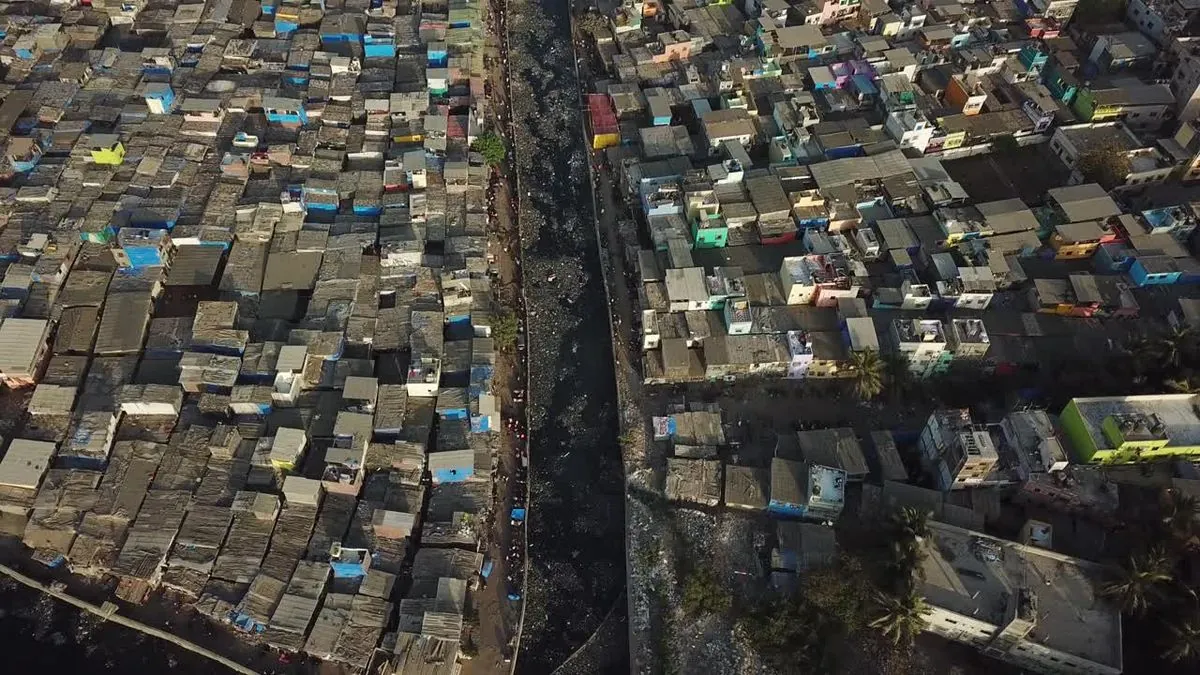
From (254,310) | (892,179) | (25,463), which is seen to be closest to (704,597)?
(254,310)

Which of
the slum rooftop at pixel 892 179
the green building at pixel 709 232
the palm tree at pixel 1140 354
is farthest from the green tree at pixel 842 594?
the green building at pixel 709 232

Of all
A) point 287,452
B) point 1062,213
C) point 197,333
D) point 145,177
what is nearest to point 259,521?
point 287,452

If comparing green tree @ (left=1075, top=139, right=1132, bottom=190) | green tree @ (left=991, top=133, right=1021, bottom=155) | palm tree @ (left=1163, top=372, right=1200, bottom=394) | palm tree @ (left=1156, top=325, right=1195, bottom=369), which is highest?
green tree @ (left=1075, top=139, right=1132, bottom=190)

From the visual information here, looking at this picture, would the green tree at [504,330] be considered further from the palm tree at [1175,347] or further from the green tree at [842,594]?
the palm tree at [1175,347]

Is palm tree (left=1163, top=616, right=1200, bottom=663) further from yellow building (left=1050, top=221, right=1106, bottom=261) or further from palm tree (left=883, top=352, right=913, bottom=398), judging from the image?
yellow building (left=1050, top=221, right=1106, bottom=261)

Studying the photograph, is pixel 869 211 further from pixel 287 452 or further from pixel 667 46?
pixel 287 452

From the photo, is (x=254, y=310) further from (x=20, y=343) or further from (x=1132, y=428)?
(x=1132, y=428)

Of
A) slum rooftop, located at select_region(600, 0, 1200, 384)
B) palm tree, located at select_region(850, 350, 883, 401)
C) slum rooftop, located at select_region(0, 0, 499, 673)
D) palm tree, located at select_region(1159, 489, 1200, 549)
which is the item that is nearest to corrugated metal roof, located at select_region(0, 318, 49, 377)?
slum rooftop, located at select_region(0, 0, 499, 673)
